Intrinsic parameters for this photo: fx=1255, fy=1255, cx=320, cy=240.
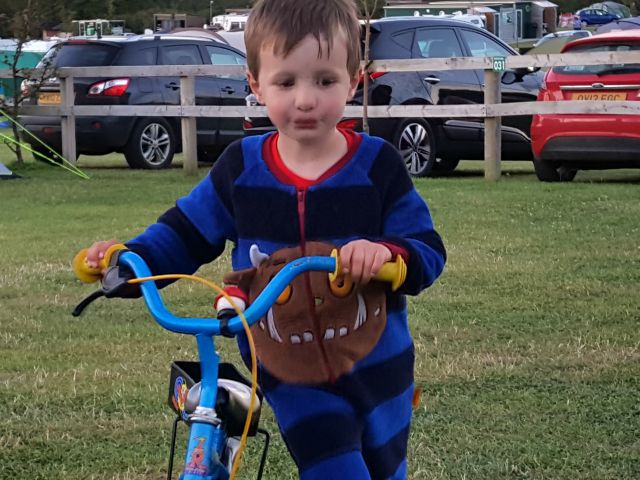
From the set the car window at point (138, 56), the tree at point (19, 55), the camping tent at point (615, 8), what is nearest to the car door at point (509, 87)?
the car window at point (138, 56)

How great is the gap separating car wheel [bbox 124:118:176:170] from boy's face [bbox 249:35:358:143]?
12956 millimetres

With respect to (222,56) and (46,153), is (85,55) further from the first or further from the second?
(222,56)

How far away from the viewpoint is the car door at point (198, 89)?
16109mm

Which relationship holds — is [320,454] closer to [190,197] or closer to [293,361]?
[293,361]

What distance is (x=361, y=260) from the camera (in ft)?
7.87

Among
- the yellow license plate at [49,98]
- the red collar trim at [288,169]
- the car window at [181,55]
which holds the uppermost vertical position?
the red collar trim at [288,169]

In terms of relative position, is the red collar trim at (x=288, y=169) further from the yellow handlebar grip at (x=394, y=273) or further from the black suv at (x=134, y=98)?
the black suv at (x=134, y=98)

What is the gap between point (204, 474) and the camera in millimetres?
2170

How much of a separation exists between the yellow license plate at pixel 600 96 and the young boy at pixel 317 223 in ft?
30.8

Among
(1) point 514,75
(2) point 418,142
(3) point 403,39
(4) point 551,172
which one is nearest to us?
(4) point 551,172

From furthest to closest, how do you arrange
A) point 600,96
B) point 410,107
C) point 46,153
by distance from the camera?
point 46,153 < point 410,107 < point 600,96

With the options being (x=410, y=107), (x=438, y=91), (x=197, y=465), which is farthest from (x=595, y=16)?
(x=197, y=465)

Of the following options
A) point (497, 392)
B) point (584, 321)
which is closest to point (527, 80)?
point (584, 321)

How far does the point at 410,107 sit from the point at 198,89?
4.23 m
